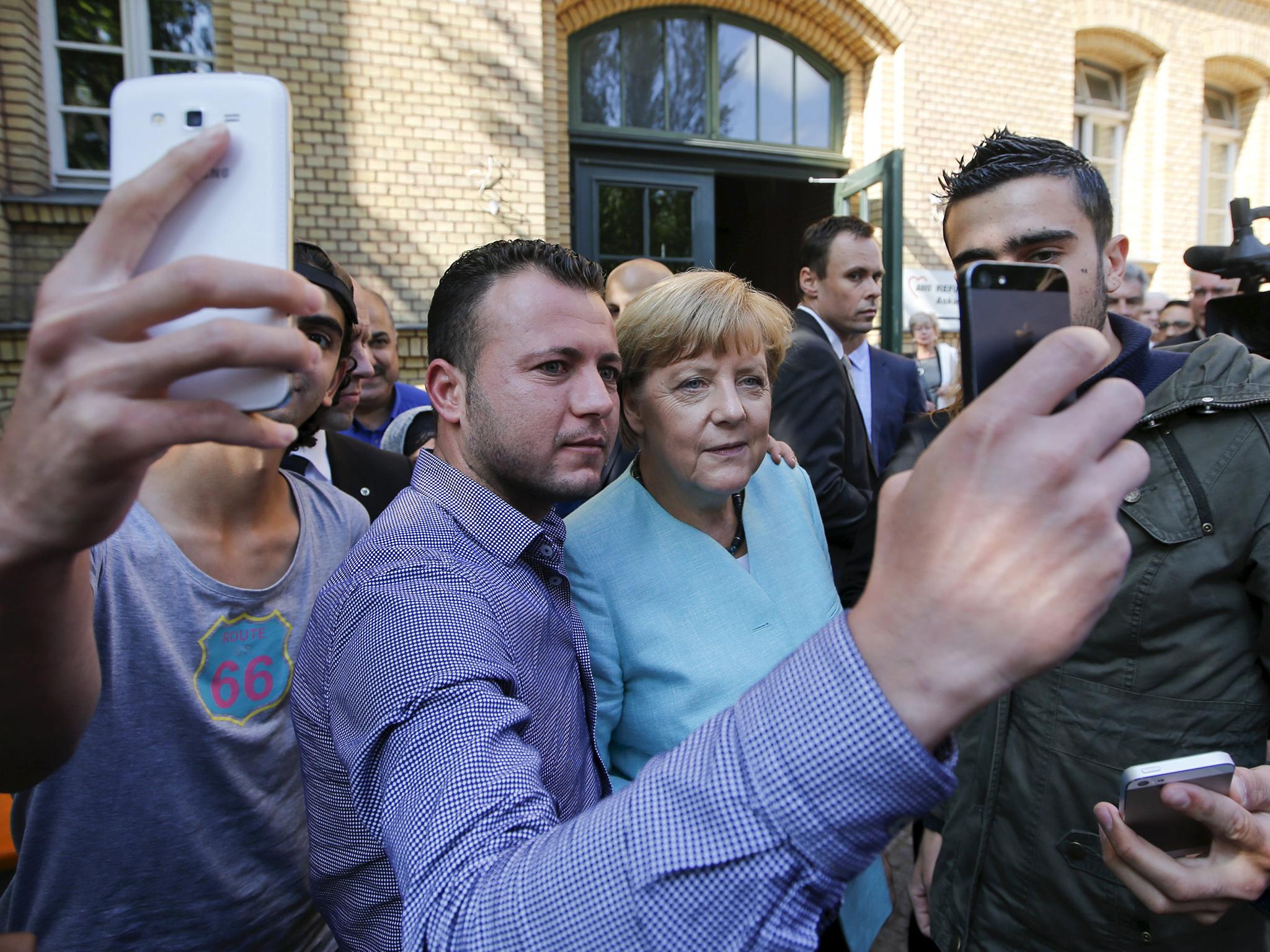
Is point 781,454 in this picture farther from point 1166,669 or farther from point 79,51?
point 79,51

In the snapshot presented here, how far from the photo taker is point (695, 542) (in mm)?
1776

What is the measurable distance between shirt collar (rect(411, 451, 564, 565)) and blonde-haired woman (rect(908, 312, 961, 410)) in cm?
628

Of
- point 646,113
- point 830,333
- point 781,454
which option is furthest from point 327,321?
point 646,113

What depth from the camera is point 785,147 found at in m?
7.15

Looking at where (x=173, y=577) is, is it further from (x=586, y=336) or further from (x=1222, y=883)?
(x=1222, y=883)

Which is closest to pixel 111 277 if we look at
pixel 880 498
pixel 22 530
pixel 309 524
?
pixel 22 530

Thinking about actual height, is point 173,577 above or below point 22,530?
below

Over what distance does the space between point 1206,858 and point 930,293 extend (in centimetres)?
690

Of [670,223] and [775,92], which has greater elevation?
[775,92]

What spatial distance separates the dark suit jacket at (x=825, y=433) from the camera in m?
2.95

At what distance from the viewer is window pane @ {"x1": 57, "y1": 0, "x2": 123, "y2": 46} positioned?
5.11 m

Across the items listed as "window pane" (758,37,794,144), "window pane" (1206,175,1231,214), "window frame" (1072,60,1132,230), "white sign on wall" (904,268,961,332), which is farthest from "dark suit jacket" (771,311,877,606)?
"window pane" (1206,175,1231,214)

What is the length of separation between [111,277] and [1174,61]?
11.1 m

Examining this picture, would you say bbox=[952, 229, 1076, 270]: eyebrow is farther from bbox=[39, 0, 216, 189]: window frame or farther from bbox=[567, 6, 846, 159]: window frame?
bbox=[39, 0, 216, 189]: window frame
